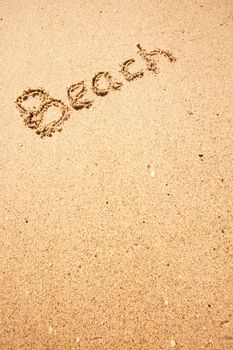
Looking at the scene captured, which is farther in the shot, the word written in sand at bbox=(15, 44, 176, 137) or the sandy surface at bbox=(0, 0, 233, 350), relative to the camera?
the word written in sand at bbox=(15, 44, 176, 137)

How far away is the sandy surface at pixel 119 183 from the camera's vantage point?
1.72 meters

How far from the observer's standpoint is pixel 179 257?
183 centimetres

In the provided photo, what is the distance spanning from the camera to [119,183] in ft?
6.75

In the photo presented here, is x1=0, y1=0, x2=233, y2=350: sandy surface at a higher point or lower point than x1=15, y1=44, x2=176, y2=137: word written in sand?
lower

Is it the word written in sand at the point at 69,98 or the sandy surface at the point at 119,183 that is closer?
the sandy surface at the point at 119,183

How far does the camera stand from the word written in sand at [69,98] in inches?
89.4

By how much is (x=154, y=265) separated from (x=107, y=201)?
467 millimetres

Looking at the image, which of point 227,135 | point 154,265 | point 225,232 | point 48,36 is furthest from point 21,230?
point 48,36

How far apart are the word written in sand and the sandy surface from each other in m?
0.02

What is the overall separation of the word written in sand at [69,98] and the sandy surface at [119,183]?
0.06 ft

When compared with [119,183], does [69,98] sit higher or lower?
higher

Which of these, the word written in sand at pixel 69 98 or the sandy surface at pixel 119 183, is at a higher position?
the word written in sand at pixel 69 98

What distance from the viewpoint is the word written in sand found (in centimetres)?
227

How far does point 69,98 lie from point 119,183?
0.75m
